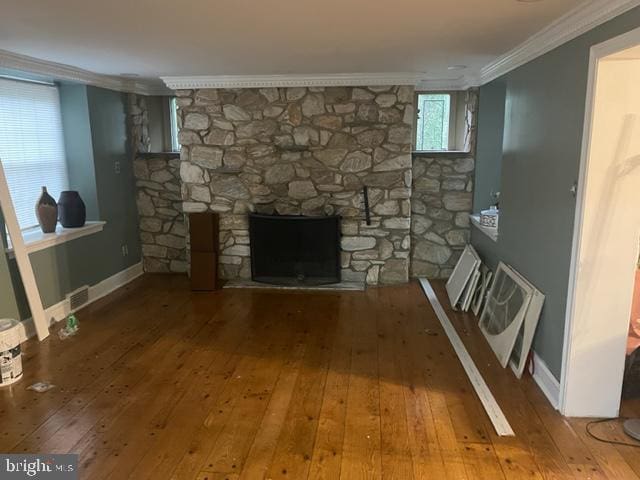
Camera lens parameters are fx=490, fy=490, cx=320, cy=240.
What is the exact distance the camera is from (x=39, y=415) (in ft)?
9.61

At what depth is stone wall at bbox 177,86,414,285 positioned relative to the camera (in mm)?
5223

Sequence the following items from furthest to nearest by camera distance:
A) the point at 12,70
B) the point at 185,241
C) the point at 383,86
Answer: the point at 185,241, the point at 383,86, the point at 12,70

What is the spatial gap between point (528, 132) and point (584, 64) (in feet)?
2.98

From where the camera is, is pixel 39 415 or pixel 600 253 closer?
pixel 600 253

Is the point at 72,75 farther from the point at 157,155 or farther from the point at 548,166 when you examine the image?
the point at 548,166

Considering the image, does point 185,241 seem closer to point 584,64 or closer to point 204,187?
point 204,187

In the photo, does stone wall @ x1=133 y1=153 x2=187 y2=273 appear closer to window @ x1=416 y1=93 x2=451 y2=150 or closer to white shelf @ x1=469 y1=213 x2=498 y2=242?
window @ x1=416 y1=93 x2=451 y2=150

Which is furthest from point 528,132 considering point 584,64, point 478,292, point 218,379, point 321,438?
point 218,379

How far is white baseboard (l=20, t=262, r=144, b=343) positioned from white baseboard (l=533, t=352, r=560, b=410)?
3951mm

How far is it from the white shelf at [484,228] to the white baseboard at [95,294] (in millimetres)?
3959

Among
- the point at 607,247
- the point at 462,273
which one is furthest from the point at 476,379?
the point at 462,273

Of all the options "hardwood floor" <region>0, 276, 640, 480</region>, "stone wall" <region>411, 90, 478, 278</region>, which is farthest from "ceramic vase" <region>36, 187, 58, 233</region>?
"stone wall" <region>411, 90, 478, 278</region>

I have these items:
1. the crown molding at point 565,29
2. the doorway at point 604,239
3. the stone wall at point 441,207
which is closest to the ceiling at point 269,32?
the crown molding at point 565,29

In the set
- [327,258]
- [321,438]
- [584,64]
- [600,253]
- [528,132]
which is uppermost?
[584,64]
